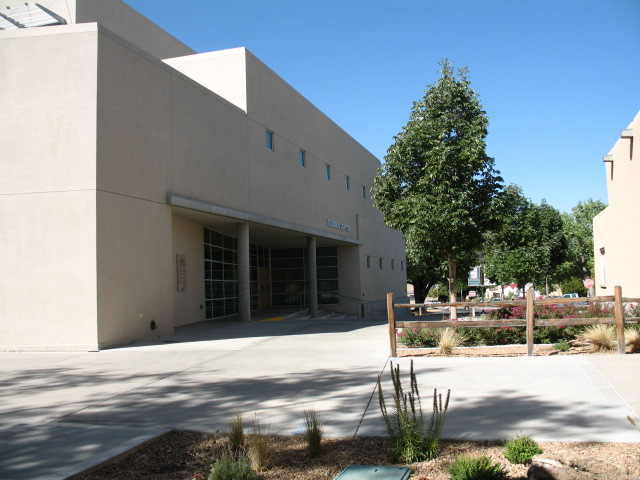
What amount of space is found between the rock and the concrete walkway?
46.3 inches

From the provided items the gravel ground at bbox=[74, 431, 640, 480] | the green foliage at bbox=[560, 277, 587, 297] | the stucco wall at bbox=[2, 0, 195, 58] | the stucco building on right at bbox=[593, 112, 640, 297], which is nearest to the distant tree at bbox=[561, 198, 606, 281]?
the green foliage at bbox=[560, 277, 587, 297]

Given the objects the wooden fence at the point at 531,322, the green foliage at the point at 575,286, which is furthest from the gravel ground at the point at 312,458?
the green foliage at the point at 575,286

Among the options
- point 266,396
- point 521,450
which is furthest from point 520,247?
point 521,450

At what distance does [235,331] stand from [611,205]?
15035 millimetres

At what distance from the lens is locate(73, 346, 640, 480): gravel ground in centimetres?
482

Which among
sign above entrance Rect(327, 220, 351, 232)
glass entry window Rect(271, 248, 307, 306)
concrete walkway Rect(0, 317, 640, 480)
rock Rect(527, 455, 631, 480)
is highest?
sign above entrance Rect(327, 220, 351, 232)

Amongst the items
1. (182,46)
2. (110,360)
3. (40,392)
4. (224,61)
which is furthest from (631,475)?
(182,46)

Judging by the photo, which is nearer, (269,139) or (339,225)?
(269,139)

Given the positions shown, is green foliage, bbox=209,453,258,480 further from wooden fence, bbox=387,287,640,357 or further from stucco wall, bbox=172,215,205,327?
stucco wall, bbox=172,215,205,327

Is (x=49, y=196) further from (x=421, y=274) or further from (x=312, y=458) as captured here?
(x=421, y=274)

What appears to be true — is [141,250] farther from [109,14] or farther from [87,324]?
[109,14]

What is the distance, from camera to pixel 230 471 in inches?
179

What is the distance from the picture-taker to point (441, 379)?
29.5 ft

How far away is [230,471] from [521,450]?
2.52 m
